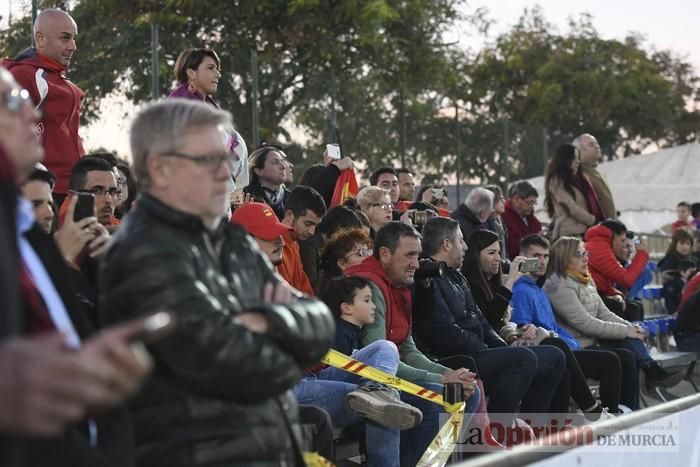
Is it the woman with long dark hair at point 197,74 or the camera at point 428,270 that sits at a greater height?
the woman with long dark hair at point 197,74

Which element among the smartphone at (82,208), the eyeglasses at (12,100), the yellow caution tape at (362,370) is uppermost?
the eyeglasses at (12,100)

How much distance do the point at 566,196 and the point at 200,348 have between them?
9.06m

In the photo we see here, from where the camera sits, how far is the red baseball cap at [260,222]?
19.7 feet

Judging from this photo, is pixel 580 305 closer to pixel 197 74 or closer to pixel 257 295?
pixel 197 74

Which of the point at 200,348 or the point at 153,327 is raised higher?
the point at 153,327

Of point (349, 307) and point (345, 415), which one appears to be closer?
point (345, 415)

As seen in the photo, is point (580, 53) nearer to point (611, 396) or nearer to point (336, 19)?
point (336, 19)

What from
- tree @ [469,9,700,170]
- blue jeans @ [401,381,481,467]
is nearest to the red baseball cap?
blue jeans @ [401,381,481,467]

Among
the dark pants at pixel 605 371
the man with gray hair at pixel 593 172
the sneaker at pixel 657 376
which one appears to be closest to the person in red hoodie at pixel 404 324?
the dark pants at pixel 605 371

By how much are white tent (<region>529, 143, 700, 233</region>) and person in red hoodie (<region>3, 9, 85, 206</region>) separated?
16.8 m

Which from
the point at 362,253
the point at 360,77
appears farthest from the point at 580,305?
the point at 360,77

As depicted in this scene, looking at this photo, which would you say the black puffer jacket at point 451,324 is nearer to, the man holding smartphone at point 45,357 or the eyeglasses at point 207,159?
the eyeglasses at point 207,159

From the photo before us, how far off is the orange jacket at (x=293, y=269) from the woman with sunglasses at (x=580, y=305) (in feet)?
9.87

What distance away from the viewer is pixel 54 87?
673 cm
